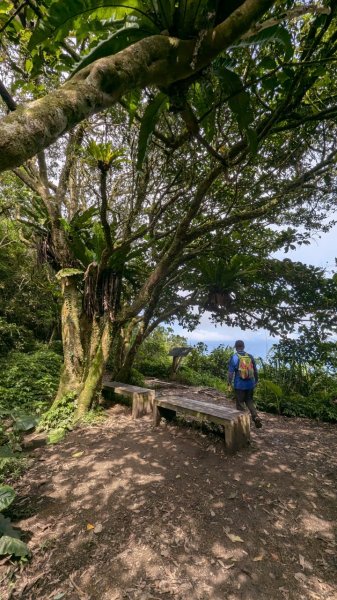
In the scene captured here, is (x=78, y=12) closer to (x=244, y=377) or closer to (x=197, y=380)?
(x=244, y=377)

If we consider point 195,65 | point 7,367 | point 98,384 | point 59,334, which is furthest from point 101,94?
point 59,334

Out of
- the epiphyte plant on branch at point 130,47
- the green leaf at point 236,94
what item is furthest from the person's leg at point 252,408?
the epiphyte plant on branch at point 130,47

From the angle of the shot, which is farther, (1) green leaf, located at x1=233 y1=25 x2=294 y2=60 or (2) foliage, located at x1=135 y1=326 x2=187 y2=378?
(2) foliage, located at x1=135 y1=326 x2=187 y2=378

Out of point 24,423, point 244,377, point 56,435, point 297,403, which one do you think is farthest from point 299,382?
point 24,423

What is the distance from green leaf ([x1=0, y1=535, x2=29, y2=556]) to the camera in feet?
6.90

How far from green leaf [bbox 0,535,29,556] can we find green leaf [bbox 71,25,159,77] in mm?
3420

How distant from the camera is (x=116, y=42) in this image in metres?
1.87

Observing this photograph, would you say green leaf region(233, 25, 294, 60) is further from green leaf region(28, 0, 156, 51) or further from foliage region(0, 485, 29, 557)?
foliage region(0, 485, 29, 557)

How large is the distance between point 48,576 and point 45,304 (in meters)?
8.87

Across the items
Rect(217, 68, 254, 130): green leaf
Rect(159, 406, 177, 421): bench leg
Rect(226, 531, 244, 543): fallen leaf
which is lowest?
Rect(226, 531, 244, 543): fallen leaf

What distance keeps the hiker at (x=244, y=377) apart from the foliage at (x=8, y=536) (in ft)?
12.2

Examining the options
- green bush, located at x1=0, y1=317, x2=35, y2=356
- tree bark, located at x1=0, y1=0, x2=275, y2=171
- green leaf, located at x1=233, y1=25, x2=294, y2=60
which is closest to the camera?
tree bark, located at x1=0, y1=0, x2=275, y2=171

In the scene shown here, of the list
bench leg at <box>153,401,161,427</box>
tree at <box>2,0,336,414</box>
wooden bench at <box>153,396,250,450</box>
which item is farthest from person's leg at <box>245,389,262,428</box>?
tree at <box>2,0,336,414</box>

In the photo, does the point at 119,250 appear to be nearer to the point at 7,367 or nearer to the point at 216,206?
Result: the point at 216,206
